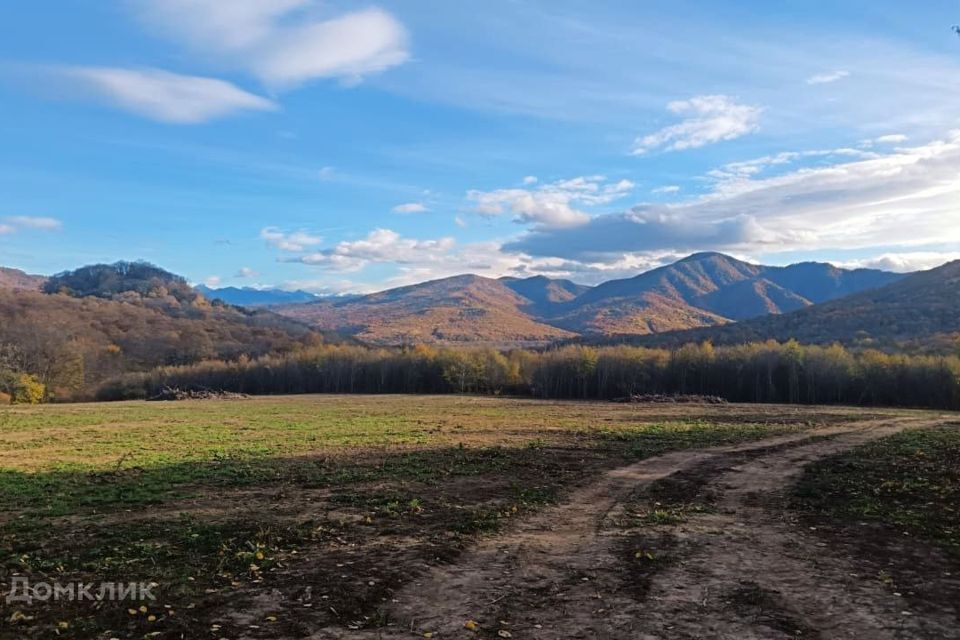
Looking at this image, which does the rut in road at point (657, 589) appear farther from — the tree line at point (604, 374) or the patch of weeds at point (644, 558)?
the tree line at point (604, 374)

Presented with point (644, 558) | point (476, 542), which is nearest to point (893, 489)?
point (644, 558)

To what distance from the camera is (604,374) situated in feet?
368

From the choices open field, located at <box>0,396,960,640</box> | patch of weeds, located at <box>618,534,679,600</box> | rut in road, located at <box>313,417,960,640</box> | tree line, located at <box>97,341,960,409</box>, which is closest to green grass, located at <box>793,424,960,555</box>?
open field, located at <box>0,396,960,640</box>

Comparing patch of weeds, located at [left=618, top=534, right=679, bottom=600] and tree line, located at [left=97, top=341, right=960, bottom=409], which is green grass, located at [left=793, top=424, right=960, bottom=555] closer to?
patch of weeds, located at [left=618, top=534, right=679, bottom=600]

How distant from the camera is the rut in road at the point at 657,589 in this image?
8758 millimetres

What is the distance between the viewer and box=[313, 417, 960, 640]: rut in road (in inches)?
345

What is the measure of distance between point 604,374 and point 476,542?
334ft

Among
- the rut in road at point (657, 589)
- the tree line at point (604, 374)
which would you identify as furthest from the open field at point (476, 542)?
the tree line at point (604, 374)

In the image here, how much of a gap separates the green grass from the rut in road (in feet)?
8.17

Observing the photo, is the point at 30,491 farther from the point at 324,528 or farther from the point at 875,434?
the point at 875,434

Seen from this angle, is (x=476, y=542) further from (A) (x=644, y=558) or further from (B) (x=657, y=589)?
(B) (x=657, y=589)

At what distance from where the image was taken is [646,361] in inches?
4318

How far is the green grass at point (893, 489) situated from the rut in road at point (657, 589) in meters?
2.49

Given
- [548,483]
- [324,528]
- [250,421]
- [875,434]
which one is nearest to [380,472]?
[548,483]
